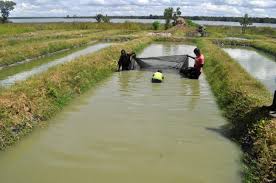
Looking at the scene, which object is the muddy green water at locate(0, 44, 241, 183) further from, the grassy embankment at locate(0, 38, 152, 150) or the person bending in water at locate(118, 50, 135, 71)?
the person bending in water at locate(118, 50, 135, 71)

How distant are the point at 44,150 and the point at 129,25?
67.4 m

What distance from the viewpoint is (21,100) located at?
369 inches

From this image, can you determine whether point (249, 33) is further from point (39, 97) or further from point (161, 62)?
point (39, 97)

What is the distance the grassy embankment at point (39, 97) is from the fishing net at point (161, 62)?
2.43m

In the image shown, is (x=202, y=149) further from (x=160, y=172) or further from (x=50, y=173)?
(x=50, y=173)

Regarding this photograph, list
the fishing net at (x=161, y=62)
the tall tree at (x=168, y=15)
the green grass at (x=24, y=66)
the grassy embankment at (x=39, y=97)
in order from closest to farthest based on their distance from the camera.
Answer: the grassy embankment at (x=39, y=97) < the green grass at (x=24, y=66) < the fishing net at (x=161, y=62) < the tall tree at (x=168, y=15)

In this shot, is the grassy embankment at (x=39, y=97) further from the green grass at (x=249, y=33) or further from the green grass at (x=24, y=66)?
the green grass at (x=249, y=33)

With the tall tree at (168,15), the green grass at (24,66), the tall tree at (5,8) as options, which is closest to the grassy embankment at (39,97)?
the green grass at (24,66)

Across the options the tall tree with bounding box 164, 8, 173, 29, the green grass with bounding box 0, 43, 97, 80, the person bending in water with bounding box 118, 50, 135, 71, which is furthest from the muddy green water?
the tall tree with bounding box 164, 8, 173, 29

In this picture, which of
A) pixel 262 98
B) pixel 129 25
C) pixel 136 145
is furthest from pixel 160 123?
pixel 129 25

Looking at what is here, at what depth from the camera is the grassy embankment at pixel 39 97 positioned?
8.30 meters

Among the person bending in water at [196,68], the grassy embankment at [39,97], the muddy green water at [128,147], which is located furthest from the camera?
the person bending in water at [196,68]

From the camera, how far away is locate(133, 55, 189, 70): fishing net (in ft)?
59.7

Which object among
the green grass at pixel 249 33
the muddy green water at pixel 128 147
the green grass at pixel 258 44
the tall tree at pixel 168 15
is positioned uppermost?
the tall tree at pixel 168 15
